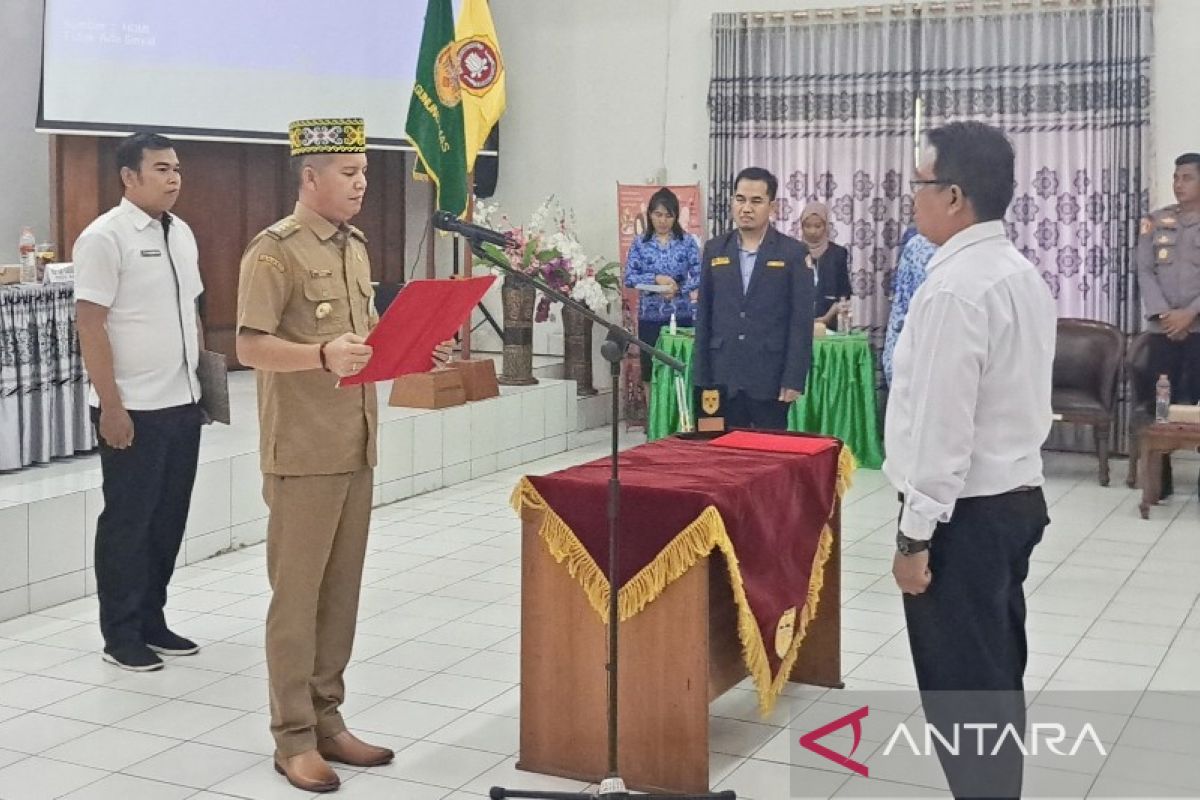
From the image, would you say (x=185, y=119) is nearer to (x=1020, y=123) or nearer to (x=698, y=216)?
(x=698, y=216)

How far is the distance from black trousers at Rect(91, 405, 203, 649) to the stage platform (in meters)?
0.68

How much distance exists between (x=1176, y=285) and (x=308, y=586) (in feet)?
18.4

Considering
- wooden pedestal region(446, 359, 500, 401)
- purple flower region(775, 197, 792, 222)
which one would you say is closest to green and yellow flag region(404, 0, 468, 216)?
wooden pedestal region(446, 359, 500, 401)

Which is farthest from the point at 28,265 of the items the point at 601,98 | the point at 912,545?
the point at 912,545

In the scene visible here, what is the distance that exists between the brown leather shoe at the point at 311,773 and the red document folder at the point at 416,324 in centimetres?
96

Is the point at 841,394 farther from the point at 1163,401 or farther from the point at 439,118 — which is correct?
the point at 439,118

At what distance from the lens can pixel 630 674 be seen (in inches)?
133

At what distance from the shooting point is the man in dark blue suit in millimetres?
5262

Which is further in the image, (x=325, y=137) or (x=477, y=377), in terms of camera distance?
(x=477, y=377)

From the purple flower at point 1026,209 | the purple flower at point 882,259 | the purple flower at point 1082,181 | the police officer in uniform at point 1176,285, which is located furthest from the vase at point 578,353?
the police officer in uniform at point 1176,285

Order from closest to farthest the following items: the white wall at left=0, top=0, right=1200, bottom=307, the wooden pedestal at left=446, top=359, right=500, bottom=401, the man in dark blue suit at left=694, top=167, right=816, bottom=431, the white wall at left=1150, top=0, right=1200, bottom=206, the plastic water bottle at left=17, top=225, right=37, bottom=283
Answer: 1. the man in dark blue suit at left=694, top=167, right=816, bottom=431
2. the plastic water bottle at left=17, top=225, right=37, bottom=283
3. the wooden pedestal at left=446, top=359, right=500, bottom=401
4. the white wall at left=1150, top=0, right=1200, bottom=206
5. the white wall at left=0, top=0, right=1200, bottom=307

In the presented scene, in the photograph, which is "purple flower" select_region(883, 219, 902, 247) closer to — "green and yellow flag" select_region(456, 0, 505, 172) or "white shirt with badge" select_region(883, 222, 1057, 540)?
"green and yellow flag" select_region(456, 0, 505, 172)

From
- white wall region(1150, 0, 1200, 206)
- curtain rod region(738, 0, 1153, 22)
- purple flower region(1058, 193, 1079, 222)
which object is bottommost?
purple flower region(1058, 193, 1079, 222)

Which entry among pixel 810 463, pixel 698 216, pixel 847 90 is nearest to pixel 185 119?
pixel 698 216
